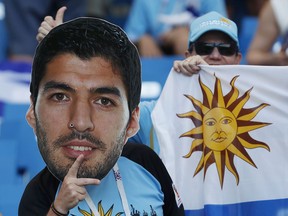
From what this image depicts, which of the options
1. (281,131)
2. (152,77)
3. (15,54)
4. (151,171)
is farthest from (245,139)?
(15,54)

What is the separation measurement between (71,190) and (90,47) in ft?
1.61

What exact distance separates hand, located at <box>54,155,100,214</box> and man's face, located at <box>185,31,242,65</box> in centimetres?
168

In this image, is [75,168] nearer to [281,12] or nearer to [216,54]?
[216,54]

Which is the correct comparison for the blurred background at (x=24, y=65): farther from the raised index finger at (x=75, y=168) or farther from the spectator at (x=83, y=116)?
the raised index finger at (x=75, y=168)

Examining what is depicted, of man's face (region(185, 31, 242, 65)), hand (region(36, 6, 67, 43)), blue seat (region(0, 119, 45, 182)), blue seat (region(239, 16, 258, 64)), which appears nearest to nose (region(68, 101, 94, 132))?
hand (region(36, 6, 67, 43))

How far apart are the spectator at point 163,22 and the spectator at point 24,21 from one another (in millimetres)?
650

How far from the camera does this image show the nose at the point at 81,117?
7.71 ft

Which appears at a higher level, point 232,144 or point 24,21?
point 24,21

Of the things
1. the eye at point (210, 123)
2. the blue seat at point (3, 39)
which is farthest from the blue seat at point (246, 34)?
the eye at point (210, 123)

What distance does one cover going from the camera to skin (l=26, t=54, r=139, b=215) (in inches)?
93.4

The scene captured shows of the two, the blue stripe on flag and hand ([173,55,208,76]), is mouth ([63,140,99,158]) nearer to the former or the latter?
the blue stripe on flag

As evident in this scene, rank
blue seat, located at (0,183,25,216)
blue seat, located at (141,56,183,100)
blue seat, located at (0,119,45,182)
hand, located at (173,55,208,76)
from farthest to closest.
Answer: blue seat, located at (141,56,183,100) < blue seat, located at (0,119,45,182) < blue seat, located at (0,183,25,216) < hand, located at (173,55,208,76)

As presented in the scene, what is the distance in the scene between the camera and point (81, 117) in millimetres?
2357

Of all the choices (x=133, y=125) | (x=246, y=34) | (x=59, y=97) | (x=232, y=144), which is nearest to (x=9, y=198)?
(x=232, y=144)
